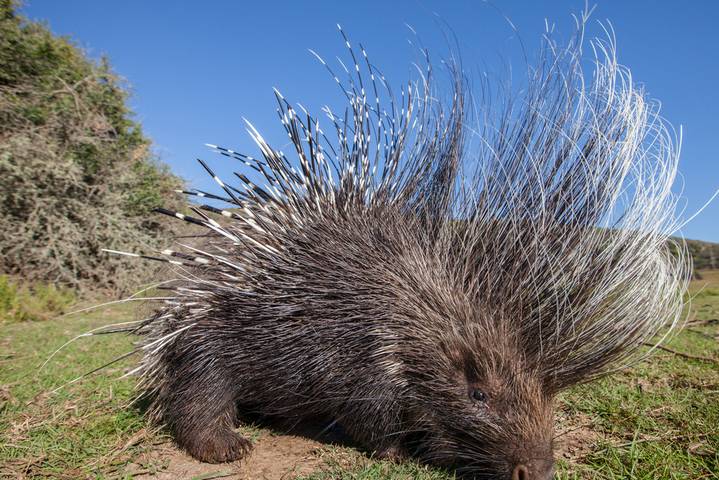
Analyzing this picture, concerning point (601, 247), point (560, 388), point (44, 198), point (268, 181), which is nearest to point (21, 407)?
point (268, 181)

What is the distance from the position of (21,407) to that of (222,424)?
133 centimetres

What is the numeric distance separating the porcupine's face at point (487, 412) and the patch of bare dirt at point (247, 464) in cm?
54

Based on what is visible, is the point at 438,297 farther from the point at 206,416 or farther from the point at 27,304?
the point at 27,304

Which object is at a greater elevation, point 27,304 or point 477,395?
point 477,395

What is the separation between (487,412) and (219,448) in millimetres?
1144

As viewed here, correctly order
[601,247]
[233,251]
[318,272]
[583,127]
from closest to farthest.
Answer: [601,247]
[583,127]
[318,272]
[233,251]

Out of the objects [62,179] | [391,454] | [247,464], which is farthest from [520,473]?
[62,179]

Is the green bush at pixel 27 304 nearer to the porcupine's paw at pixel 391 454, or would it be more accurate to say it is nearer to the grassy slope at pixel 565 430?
the grassy slope at pixel 565 430

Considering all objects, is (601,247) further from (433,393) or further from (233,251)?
(233,251)

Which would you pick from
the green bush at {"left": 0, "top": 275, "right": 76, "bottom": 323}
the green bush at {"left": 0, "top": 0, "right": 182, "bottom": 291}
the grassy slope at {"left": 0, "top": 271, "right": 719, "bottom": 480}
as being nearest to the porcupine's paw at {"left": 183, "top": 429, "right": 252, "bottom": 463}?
the grassy slope at {"left": 0, "top": 271, "right": 719, "bottom": 480}

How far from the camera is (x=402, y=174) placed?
227 cm

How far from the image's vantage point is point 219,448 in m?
1.98

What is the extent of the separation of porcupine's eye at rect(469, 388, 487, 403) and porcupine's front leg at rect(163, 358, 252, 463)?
103 cm

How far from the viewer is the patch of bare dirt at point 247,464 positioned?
6.11 ft
